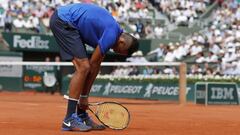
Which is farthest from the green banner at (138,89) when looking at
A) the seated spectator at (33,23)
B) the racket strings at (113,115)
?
the racket strings at (113,115)

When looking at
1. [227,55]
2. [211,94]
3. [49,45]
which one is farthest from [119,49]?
[49,45]

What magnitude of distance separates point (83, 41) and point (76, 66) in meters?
0.40

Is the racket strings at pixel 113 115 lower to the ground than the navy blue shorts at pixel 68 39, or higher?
lower

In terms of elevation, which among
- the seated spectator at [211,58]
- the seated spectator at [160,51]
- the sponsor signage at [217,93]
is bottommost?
the sponsor signage at [217,93]

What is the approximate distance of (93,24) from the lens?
8.48m

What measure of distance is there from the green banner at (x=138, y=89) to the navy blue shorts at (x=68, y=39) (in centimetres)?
1513

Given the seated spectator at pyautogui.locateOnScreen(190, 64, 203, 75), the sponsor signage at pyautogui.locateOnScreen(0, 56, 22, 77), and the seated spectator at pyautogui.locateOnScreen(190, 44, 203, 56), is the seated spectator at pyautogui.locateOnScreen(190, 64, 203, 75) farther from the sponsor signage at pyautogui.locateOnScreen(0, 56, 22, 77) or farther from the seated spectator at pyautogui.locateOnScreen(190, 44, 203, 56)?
the sponsor signage at pyautogui.locateOnScreen(0, 56, 22, 77)

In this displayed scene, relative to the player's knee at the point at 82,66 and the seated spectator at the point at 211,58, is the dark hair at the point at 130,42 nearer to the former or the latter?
the player's knee at the point at 82,66

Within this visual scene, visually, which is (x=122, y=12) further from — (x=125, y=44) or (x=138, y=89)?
(x=125, y=44)

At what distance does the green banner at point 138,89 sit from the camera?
23.9 metres

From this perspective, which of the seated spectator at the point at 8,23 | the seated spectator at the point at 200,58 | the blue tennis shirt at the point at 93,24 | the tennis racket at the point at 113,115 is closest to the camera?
the blue tennis shirt at the point at 93,24

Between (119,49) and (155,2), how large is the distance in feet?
91.1

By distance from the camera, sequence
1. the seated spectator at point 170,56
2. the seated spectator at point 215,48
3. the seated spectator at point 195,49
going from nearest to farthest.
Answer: the seated spectator at point 215,48 → the seated spectator at point 195,49 → the seated spectator at point 170,56

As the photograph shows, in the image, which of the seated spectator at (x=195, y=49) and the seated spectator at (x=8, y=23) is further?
the seated spectator at (x=8, y=23)
